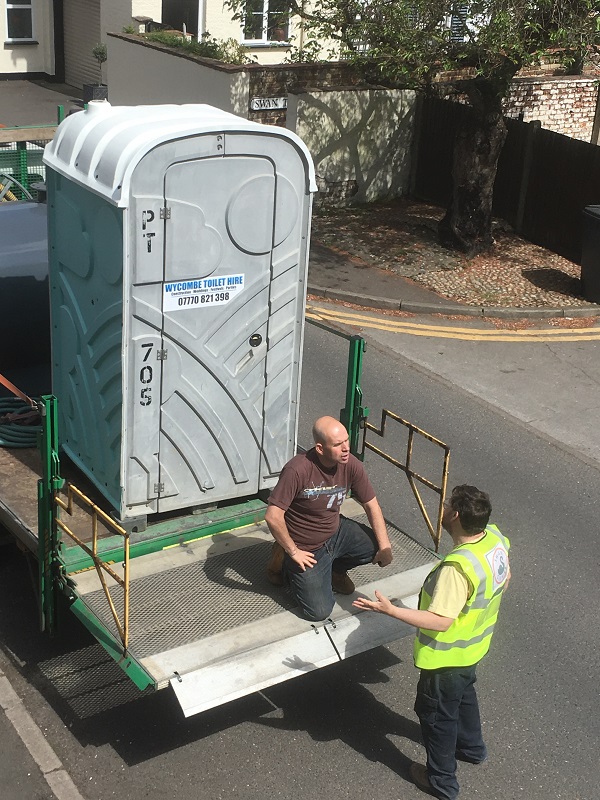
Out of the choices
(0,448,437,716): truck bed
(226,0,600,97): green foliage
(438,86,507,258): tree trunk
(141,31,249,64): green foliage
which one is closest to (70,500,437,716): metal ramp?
(0,448,437,716): truck bed

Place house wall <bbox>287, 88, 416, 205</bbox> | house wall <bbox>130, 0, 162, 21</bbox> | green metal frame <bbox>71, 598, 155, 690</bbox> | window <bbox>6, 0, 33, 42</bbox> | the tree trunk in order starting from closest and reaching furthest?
green metal frame <bbox>71, 598, 155, 690</bbox> < the tree trunk < house wall <bbox>287, 88, 416, 205</bbox> < house wall <bbox>130, 0, 162, 21</bbox> < window <bbox>6, 0, 33, 42</bbox>

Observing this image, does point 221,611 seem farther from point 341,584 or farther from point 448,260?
point 448,260

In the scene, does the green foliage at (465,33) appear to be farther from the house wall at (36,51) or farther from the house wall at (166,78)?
the house wall at (36,51)

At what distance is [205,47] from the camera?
19.9 metres

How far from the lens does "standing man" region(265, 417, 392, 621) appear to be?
6027 millimetres

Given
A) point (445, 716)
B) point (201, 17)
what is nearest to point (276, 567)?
point (445, 716)

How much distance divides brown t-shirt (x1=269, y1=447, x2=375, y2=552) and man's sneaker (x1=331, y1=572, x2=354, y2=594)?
11.2 inches

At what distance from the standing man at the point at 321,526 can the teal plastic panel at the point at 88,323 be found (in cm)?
112

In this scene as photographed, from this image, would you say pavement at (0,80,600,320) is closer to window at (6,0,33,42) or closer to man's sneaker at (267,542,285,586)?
man's sneaker at (267,542,285,586)

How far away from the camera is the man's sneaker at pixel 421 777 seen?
228 inches

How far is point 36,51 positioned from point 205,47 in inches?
Answer: 423

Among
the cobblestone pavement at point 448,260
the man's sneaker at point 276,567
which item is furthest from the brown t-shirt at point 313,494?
the cobblestone pavement at point 448,260

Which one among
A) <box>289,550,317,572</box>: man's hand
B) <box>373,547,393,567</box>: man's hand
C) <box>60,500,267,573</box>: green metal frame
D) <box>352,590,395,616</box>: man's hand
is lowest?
<box>60,500,267,573</box>: green metal frame

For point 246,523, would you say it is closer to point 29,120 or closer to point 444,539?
point 444,539
